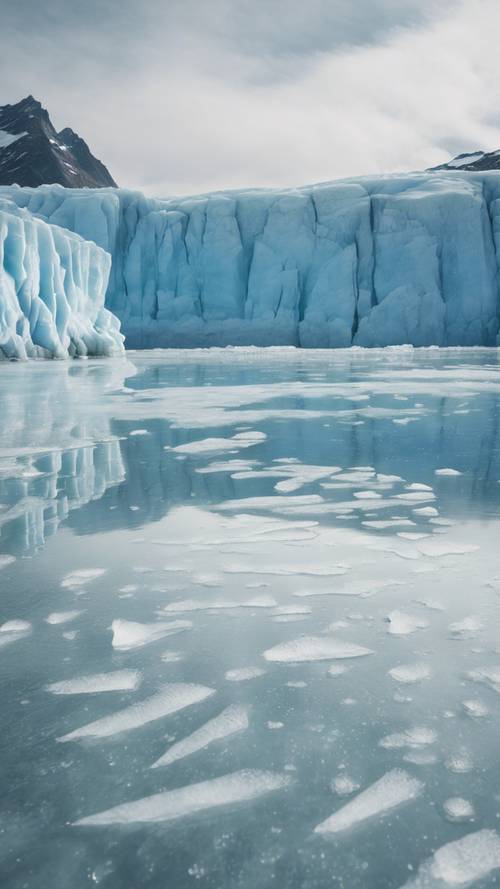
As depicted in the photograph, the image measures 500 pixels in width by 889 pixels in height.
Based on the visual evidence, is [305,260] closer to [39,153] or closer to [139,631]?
[139,631]

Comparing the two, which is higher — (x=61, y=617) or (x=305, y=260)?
(x=305, y=260)

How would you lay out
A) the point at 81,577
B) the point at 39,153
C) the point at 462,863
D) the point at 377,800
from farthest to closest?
Answer: the point at 39,153 < the point at 81,577 < the point at 377,800 < the point at 462,863

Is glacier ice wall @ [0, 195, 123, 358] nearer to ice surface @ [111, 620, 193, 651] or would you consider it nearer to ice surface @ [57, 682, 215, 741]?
ice surface @ [111, 620, 193, 651]

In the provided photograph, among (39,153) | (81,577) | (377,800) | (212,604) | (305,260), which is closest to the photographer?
(377,800)

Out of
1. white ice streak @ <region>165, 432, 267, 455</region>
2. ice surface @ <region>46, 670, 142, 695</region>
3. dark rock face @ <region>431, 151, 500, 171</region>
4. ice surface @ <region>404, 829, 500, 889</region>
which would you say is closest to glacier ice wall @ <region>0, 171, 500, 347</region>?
white ice streak @ <region>165, 432, 267, 455</region>

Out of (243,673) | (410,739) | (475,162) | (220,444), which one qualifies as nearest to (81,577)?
(243,673)

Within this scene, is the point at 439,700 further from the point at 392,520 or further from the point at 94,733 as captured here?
the point at 392,520

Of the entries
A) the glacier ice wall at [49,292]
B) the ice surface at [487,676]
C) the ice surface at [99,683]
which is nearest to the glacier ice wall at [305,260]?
the glacier ice wall at [49,292]
